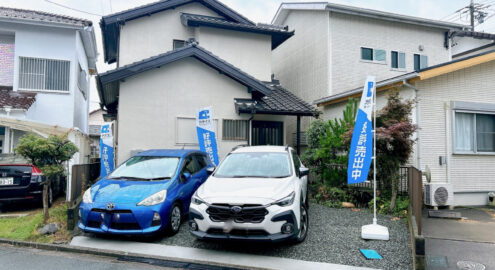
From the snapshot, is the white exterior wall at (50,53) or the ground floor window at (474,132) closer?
the ground floor window at (474,132)

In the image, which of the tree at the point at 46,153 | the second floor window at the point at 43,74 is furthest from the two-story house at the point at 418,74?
the second floor window at the point at 43,74

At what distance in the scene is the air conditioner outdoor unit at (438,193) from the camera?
8000 mm

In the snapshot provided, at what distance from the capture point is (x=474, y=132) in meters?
8.90

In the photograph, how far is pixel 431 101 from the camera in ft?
28.1

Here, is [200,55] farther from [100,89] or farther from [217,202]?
[217,202]

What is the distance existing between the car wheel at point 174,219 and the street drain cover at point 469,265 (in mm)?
4640

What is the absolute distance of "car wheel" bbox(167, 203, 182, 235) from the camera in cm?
568

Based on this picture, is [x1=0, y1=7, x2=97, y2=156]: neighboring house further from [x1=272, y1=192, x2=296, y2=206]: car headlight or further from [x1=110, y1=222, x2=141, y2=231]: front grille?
[x1=272, y1=192, x2=296, y2=206]: car headlight

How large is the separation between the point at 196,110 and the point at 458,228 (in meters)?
7.29

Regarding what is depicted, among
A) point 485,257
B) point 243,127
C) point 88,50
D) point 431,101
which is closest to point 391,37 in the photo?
point 431,101

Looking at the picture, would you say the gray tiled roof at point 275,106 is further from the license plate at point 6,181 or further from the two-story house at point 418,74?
the license plate at point 6,181

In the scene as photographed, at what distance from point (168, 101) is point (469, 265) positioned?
845 cm

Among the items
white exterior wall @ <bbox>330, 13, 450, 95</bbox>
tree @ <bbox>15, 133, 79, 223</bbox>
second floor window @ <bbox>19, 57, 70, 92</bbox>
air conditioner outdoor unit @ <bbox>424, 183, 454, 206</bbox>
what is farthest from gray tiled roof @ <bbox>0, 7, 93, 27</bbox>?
air conditioner outdoor unit @ <bbox>424, 183, 454, 206</bbox>

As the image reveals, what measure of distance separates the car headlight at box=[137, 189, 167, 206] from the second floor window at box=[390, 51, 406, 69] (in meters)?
12.4
